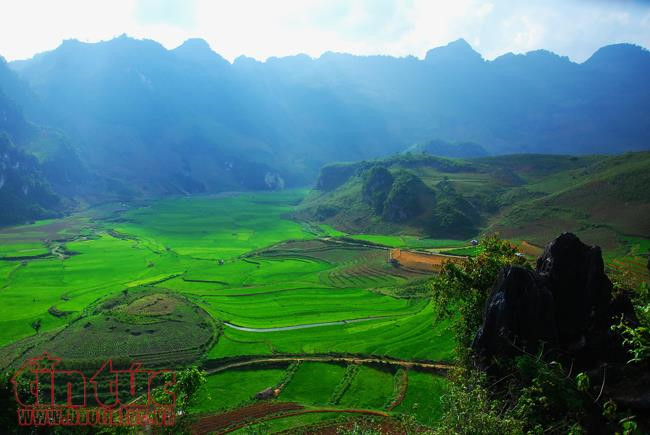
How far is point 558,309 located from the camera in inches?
912

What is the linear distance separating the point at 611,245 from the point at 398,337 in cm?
6475

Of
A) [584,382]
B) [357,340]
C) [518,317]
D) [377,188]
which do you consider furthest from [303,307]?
[377,188]

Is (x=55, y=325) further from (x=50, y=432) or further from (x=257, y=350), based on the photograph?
(x=50, y=432)

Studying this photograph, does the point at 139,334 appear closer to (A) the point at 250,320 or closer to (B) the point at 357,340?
(A) the point at 250,320

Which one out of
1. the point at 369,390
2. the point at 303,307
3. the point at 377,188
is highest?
the point at 377,188

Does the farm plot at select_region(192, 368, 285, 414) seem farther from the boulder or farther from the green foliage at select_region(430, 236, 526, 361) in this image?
the boulder

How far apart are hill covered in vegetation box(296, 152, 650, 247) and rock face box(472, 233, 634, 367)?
88.6m

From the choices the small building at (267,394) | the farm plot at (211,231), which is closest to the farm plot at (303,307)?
the small building at (267,394)

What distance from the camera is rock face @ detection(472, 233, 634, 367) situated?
21.1 m

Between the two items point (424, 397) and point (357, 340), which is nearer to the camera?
point (424, 397)

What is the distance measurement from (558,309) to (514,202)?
13463 centimetres

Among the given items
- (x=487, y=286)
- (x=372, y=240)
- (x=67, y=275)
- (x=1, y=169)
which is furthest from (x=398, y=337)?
(x=1, y=169)

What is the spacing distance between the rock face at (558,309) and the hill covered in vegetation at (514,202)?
8861cm

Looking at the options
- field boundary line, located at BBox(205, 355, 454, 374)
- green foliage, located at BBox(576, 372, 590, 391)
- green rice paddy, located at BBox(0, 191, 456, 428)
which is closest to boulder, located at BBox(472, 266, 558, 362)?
green foliage, located at BBox(576, 372, 590, 391)
